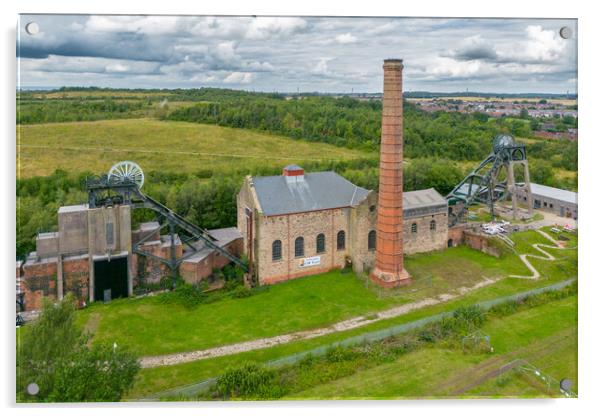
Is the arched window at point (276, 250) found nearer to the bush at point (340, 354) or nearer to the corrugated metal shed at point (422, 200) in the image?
the bush at point (340, 354)

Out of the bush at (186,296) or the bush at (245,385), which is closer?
the bush at (245,385)

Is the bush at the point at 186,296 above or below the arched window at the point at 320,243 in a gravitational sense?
below

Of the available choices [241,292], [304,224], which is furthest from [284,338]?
[304,224]

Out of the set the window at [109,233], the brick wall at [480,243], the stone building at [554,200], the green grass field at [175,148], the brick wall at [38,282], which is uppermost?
the green grass field at [175,148]

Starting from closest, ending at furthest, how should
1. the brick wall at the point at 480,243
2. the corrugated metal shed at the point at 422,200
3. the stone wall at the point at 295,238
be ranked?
the stone wall at the point at 295,238, the brick wall at the point at 480,243, the corrugated metal shed at the point at 422,200

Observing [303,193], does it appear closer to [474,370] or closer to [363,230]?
[363,230]

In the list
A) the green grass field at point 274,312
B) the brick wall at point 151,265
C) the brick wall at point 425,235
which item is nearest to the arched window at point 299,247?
the green grass field at point 274,312

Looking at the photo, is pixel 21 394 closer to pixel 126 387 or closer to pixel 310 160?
pixel 126 387
